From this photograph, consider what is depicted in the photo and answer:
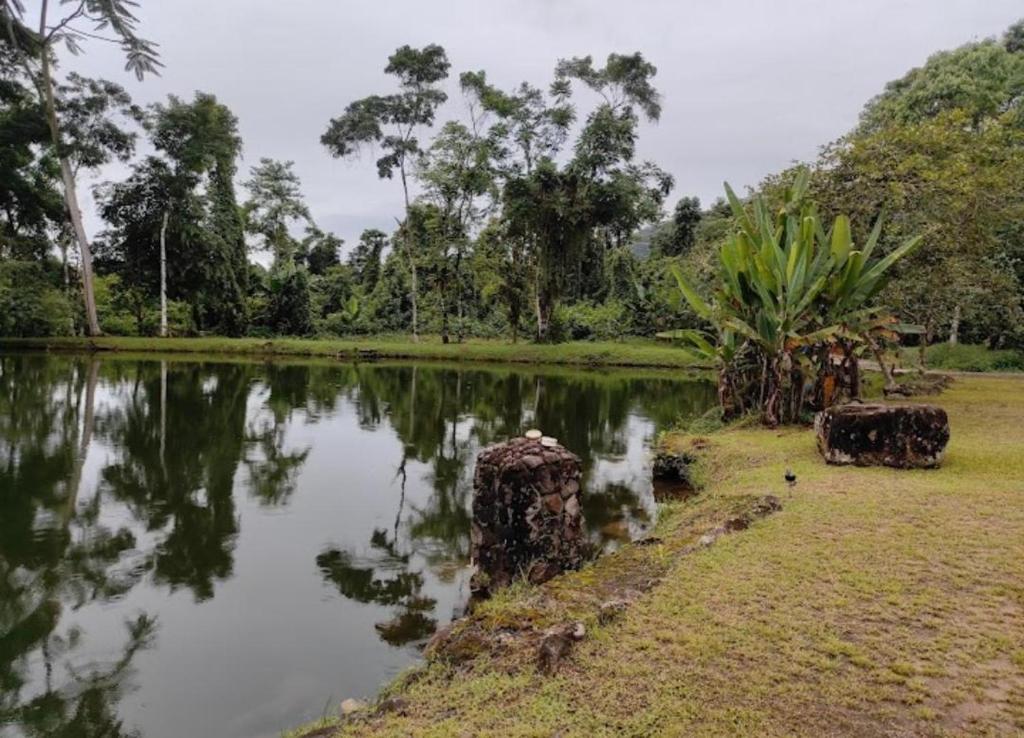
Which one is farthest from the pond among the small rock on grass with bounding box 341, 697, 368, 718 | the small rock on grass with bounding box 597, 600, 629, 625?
the small rock on grass with bounding box 597, 600, 629, 625

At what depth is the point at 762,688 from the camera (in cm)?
288

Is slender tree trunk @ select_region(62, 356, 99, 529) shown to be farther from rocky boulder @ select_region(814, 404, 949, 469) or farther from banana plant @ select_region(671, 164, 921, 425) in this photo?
banana plant @ select_region(671, 164, 921, 425)

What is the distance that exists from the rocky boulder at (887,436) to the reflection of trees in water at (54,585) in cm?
697

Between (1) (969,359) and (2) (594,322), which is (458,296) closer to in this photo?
(2) (594,322)

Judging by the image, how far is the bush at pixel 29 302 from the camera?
2823 centimetres

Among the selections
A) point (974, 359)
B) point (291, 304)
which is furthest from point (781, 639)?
point (291, 304)

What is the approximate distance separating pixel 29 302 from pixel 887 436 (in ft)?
108

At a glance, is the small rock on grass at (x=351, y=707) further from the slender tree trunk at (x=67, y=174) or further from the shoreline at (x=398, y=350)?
the slender tree trunk at (x=67, y=174)

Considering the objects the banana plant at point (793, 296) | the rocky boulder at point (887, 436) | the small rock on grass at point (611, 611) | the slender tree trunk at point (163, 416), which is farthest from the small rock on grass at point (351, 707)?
the banana plant at point (793, 296)

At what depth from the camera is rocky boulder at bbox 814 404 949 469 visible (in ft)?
23.7

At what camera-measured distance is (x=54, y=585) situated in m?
5.46

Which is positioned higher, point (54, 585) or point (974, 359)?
point (974, 359)

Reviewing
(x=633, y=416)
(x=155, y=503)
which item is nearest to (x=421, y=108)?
(x=633, y=416)

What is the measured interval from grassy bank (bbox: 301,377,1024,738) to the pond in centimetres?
125
